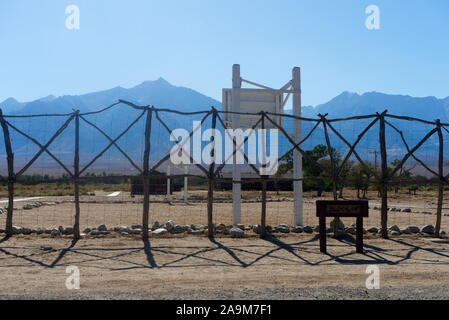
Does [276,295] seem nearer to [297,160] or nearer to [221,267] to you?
[221,267]

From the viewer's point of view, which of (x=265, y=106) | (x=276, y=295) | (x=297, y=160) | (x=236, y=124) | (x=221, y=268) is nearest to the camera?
(x=276, y=295)

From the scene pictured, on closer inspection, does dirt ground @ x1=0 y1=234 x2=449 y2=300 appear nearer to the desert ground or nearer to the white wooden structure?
the desert ground

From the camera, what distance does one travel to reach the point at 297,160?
40.9 ft

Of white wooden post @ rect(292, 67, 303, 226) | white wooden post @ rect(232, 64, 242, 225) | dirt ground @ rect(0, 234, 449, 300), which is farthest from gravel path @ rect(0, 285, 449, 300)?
white wooden post @ rect(292, 67, 303, 226)

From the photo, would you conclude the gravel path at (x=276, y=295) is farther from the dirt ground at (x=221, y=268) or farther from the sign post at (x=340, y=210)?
the sign post at (x=340, y=210)

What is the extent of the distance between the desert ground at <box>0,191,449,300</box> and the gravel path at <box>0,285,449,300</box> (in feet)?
0.04

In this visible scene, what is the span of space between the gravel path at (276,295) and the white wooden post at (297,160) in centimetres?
678

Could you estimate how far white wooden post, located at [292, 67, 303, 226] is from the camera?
12312 mm

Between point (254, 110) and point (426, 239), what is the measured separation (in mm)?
6242

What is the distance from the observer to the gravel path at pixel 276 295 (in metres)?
5.07

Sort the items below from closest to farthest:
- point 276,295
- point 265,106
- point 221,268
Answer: point 276,295, point 221,268, point 265,106

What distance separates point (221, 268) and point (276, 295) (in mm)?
2077

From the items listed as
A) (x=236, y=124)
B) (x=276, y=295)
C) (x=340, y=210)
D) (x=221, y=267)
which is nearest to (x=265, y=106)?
(x=236, y=124)
